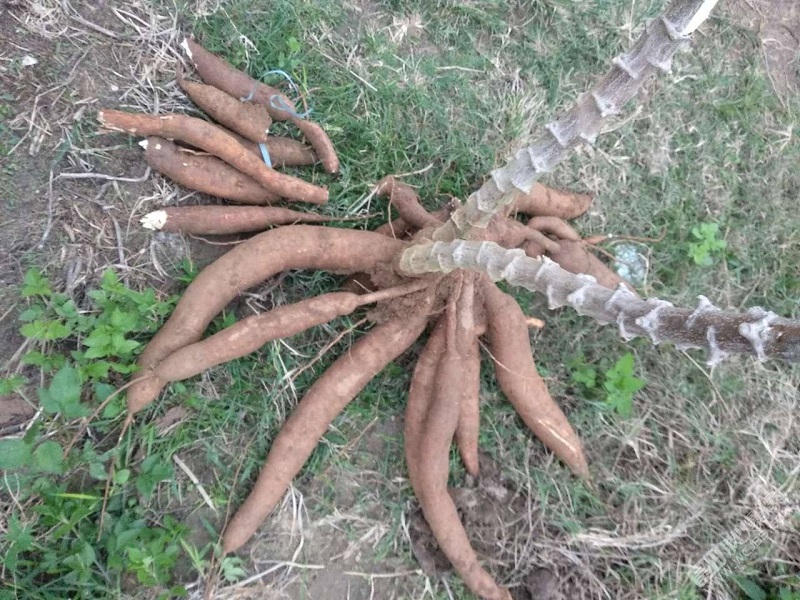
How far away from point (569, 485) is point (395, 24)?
5.60ft

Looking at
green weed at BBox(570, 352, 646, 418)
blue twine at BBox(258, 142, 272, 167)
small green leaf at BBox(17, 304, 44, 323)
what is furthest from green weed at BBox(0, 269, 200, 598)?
green weed at BBox(570, 352, 646, 418)

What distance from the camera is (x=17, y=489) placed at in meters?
1.60

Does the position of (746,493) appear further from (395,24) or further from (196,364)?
(395,24)

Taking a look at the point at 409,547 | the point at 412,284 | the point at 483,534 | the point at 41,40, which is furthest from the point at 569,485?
the point at 41,40

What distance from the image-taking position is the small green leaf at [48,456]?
142cm

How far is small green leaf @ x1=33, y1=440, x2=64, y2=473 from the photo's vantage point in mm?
1419

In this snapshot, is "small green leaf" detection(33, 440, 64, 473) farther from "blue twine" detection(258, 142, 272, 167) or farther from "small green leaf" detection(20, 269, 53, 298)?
"blue twine" detection(258, 142, 272, 167)

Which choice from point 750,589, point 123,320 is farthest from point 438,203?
point 750,589

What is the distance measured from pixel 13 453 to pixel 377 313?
40.0 inches

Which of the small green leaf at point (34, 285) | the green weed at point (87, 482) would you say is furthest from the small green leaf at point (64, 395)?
the small green leaf at point (34, 285)

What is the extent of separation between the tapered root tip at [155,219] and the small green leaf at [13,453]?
662 millimetres

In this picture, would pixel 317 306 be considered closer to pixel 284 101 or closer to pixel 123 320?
pixel 123 320

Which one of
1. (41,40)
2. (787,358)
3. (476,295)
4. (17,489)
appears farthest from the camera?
(476,295)

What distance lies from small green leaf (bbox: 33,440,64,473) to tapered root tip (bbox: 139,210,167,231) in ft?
2.12
